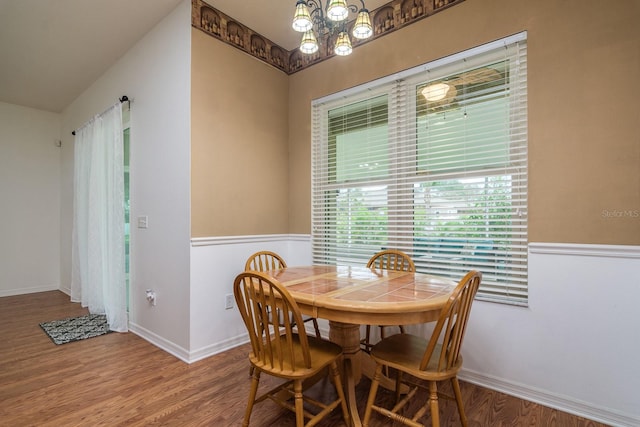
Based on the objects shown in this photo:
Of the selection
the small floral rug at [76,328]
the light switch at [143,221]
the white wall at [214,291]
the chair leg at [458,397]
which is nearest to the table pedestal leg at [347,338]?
the chair leg at [458,397]

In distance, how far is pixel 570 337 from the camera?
1.77 meters

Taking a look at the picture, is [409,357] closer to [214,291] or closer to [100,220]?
[214,291]

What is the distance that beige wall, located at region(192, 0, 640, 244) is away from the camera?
5.41ft

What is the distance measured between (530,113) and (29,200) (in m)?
6.42

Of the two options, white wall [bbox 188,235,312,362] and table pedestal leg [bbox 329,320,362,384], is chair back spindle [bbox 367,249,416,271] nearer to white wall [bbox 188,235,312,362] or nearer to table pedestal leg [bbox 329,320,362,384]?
table pedestal leg [bbox 329,320,362,384]

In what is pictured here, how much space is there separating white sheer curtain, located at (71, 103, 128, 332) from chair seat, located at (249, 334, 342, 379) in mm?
2262

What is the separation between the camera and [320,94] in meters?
3.05

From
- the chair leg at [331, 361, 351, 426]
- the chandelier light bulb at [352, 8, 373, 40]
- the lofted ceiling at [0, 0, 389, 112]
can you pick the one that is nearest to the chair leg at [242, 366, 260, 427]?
the chair leg at [331, 361, 351, 426]

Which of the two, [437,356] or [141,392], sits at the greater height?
[437,356]

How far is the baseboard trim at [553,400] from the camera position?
164cm

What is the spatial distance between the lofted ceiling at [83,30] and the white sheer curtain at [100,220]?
1.96 ft

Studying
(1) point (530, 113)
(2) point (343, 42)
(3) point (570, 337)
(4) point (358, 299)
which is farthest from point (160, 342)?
(1) point (530, 113)

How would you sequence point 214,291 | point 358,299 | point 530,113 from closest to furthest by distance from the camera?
1. point 358,299
2. point 530,113
3. point 214,291

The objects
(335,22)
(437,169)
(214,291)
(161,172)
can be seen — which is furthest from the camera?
(161,172)
